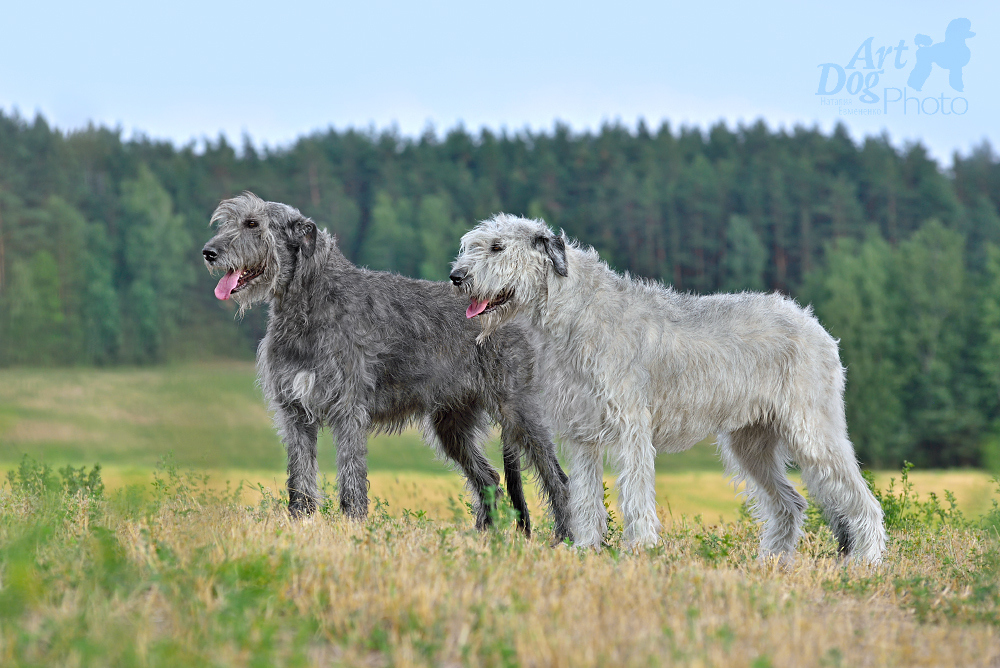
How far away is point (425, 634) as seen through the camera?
15.6ft

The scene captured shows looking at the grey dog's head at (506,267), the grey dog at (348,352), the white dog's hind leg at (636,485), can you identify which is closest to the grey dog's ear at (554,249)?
the grey dog's head at (506,267)

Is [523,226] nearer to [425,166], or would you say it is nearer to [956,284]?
[956,284]

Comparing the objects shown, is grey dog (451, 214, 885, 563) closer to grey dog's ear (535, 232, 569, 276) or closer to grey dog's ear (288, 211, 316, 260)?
grey dog's ear (535, 232, 569, 276)

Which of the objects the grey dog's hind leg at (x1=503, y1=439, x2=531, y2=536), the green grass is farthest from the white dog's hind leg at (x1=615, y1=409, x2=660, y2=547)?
the green grass

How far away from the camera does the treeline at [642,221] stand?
128 feet

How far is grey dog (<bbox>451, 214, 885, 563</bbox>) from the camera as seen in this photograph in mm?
7523

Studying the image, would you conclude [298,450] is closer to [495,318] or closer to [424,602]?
[495,318]

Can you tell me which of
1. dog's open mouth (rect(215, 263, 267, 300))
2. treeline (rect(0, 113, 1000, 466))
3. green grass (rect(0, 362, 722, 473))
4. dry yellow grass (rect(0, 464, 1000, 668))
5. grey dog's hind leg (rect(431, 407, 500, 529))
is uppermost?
treeline (rect(0, 113, 1000, 466))

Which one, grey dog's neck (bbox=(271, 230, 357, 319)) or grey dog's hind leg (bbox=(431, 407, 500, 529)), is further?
grey dog's hind leg (bbox=(431, 407, 500, 529))

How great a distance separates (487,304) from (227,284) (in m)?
2.51

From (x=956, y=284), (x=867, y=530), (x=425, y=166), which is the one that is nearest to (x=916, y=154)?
(x=956, y=284)

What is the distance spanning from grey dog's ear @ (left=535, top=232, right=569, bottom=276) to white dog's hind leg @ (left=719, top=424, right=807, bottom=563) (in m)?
2.65

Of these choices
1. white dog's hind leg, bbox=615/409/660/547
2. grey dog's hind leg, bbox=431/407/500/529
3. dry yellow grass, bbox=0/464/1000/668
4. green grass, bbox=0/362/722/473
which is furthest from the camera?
grey dog's hind leg, bbox=431/407/500/529

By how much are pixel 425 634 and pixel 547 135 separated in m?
54.3
